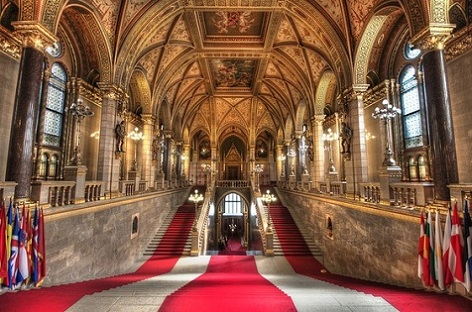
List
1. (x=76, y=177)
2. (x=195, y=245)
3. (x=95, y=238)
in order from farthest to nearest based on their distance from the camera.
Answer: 1. (x=195, y=245)
2. (x=95, y=238)
3. (x=76, y=177)

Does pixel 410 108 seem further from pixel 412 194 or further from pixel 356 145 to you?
pixel 412 194

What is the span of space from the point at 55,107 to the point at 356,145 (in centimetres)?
1366

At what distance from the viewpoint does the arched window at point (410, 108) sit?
10897mm

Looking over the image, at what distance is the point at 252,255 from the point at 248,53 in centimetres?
1215

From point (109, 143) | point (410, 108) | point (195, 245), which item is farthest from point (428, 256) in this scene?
point (109, 143)

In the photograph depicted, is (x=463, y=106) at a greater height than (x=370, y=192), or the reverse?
(x=463, y=106)

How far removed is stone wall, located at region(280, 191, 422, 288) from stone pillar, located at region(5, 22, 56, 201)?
9456mm

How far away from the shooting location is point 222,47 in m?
15.7

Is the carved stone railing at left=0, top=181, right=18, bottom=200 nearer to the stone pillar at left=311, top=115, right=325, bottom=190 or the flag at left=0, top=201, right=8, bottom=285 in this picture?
the flag at left=0, top=201, right=8, bottom=285

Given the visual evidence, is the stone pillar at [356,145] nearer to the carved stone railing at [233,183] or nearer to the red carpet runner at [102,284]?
the red carpet runner at [102,284]

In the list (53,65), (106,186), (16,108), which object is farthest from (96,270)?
(53,65)

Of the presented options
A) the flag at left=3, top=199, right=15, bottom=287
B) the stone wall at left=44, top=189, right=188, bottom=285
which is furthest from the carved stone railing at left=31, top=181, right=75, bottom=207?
the flag at left=3, top=199, right=15, bottom=287

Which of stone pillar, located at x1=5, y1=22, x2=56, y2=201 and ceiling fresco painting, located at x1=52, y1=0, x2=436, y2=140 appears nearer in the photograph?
stone pillar, located at x1=5, y1=22, x2=56, y2=201

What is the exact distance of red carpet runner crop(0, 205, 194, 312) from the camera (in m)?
3.47
